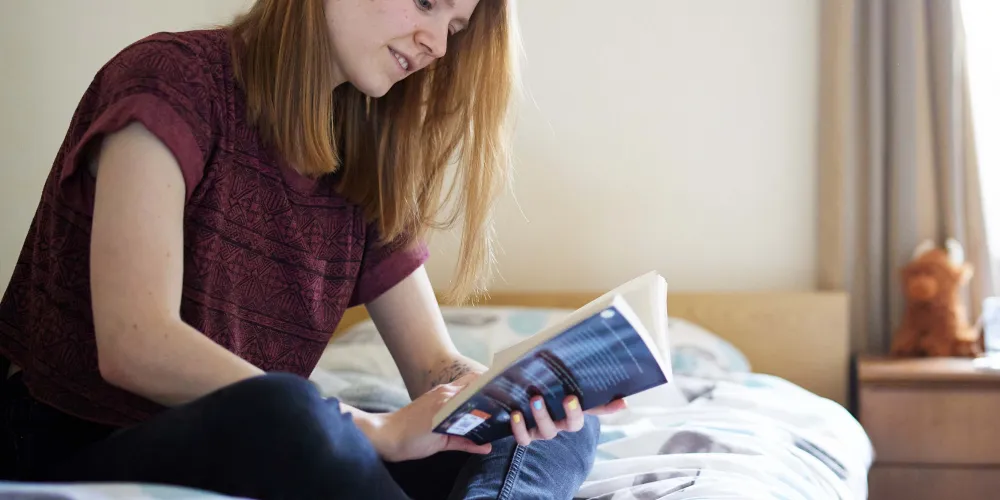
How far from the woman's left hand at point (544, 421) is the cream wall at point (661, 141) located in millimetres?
1510

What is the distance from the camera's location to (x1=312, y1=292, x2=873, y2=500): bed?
4.10 ft

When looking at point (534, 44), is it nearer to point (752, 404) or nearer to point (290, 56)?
point (752, 404)

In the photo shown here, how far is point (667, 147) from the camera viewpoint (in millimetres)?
2479

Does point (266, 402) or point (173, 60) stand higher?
point (173, 60)

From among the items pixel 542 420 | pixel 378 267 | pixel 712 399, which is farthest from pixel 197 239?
pixel 712 399

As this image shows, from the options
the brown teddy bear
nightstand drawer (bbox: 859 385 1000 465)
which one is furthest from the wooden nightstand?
the brown teddy bear

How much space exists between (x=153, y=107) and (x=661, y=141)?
1.78 meters

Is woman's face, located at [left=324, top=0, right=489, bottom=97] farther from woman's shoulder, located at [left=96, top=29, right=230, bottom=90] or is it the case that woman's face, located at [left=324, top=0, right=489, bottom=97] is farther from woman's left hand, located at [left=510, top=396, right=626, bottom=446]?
woman's left hand, located at [left=510, top=396, right=626, bottom=446]

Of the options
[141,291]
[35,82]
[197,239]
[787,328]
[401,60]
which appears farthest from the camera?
[787,328]

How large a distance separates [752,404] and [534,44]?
1.22m

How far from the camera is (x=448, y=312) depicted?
2193mm

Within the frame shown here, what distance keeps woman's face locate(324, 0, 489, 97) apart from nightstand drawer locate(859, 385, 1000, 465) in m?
1.42

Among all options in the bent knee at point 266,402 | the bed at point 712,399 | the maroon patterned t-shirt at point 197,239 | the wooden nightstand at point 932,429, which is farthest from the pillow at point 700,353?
the bent knee at point 266,402

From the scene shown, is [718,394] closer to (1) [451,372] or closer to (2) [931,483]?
(2) [931,483]
